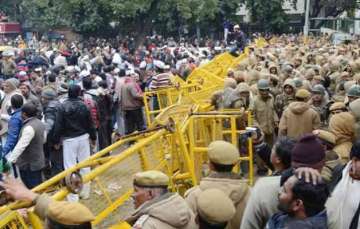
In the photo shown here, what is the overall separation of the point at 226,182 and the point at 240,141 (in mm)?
4003

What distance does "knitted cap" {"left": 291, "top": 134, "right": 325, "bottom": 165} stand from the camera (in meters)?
3.87

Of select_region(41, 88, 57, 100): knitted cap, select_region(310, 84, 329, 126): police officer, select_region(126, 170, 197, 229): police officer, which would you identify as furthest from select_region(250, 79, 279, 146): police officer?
select_region(126, 170, 197, 229): police officer

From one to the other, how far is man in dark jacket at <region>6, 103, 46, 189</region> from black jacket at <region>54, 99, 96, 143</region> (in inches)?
21.7

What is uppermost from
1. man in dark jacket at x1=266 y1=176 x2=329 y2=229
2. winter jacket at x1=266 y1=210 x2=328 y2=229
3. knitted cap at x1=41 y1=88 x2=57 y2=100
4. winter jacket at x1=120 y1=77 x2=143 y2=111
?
man in dark jacket at x1=266 y1=176 x2=329 y2=229

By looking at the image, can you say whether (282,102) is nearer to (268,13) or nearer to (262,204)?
(262,204)

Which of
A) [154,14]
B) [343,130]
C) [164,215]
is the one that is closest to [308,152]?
[164,215]

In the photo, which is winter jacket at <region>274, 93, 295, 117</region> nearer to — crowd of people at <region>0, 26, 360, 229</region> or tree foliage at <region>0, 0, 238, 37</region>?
crowd of people at <region>0, 26, 360, 229</region>

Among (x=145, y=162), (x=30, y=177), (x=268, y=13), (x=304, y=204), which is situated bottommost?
(x=30, y=177)

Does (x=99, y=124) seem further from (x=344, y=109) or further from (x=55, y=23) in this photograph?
(x=55, y=23)

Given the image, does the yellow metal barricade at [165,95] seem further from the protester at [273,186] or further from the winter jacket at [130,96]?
the protester at [273,186]

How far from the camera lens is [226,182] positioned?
4227 mm

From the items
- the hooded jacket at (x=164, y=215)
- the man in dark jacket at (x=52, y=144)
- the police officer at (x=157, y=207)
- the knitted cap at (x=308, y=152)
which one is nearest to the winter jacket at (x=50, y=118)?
the man in dark jacket at (x=52, y=144)

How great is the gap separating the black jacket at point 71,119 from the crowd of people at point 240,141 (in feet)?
0.05

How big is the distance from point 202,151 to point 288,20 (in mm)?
43839
